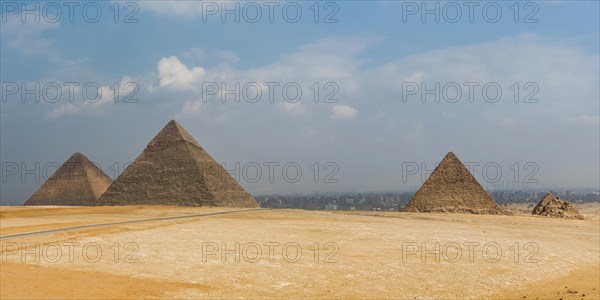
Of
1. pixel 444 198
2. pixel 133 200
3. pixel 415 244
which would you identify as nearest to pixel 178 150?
pixel 133 200

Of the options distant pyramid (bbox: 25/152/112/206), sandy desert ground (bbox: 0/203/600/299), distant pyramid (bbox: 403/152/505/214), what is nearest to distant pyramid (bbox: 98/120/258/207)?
distant pyramid (bbox: 25/152/112/206)

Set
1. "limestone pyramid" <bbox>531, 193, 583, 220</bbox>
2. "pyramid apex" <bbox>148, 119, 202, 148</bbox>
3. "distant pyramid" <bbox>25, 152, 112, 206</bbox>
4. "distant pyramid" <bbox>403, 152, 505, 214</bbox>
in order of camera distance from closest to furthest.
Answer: "distant pyramid" <bbox>403, 152, 505, 214</bbox>
"limestone pyramid" <bbox>531, 193, 583, 220</bbox>
"pyramid apex" <bbox>148, 119, 202, 148</bbox>
"distant pyramid" <bbox>25, 152, 112, 206</bbox>

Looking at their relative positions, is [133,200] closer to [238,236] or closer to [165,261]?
[238,236]

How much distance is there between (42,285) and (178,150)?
47826 mm

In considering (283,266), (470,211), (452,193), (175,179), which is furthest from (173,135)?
(283,266)

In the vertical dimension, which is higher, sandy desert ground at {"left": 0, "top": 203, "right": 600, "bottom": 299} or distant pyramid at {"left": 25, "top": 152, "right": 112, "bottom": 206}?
distant pyramid at {"left": 25, "top": 152, "right": 112, "bottom": 206}

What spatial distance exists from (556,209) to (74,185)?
63.6 m

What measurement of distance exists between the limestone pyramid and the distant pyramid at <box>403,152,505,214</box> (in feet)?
20.4

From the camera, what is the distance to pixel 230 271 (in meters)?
13.8

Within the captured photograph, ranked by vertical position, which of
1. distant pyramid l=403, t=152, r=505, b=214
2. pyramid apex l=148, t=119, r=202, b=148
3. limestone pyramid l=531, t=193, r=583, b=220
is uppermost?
pyramid apex l=148, t=119, r=202, b=148

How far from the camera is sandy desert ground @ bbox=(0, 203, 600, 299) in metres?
11.8

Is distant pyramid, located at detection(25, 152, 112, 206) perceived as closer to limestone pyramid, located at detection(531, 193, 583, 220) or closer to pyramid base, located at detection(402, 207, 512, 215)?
pyramid base, located at detection(402, 207, 512, 215)

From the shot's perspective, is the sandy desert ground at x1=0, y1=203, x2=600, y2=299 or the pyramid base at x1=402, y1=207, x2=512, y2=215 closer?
the sandy desert ground at x1=0, y1=203, x2=600, y2=299

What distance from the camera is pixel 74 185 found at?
236 ft
